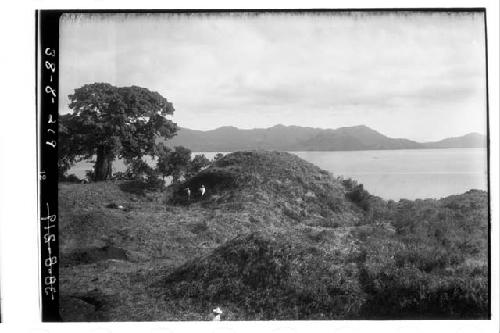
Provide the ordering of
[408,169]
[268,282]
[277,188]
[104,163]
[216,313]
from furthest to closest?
[277,188]
[104,163]
[408,169]
[268,282]
[216,313]

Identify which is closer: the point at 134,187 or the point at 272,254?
the point at 272,254

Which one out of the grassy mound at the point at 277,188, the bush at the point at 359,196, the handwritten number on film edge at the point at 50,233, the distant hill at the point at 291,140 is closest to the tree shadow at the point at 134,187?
the grassy mound at the point at 277,188

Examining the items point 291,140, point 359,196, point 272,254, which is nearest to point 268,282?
point 272,254

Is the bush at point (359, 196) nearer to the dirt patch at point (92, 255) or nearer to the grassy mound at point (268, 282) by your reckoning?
the grassy mound at point (268, 282)

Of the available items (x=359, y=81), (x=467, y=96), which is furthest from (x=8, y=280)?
(x=467, y=96)

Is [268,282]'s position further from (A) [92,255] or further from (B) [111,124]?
(B) [111,124]

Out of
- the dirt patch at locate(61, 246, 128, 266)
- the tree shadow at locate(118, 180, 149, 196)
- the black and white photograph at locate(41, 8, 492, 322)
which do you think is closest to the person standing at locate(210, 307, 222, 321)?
the black and white photograph at locate(41, 8, 492, 322)

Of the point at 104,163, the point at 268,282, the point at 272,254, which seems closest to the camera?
the point at 268,282
